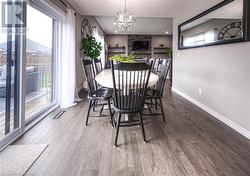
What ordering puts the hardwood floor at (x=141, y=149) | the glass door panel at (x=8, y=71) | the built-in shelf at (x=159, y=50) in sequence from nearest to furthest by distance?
the hardwood floor at (x=141, y=149)
the glass door panel at (x=8, y=71)
the built-in shelf at (x=159, y=50)

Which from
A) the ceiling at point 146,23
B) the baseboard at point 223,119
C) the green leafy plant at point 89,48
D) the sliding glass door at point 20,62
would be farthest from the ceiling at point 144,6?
the ceiling at point 146,23

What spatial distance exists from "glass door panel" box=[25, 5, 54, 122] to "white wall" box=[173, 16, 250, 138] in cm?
316

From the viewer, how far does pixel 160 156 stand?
2131mm

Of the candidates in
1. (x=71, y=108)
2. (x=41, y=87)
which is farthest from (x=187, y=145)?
(x=41, y=87)

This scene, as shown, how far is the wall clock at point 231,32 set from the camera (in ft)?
9.39

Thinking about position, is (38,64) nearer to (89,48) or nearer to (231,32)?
(89,48)

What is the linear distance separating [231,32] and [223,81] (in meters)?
0.81

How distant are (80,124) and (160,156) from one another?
4.85 feet

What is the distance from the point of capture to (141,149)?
2.29 m

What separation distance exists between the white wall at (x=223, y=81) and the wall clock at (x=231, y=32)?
132mm

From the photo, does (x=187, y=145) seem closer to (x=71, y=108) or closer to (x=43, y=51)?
(x=71, y=108)

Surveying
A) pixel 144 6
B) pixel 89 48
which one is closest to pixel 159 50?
pixel 89 48

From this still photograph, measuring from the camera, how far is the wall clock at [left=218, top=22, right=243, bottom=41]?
2.86 m

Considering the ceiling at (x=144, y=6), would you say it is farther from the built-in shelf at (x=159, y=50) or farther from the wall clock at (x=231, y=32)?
the built-in shelf at (x=159, y=50)
